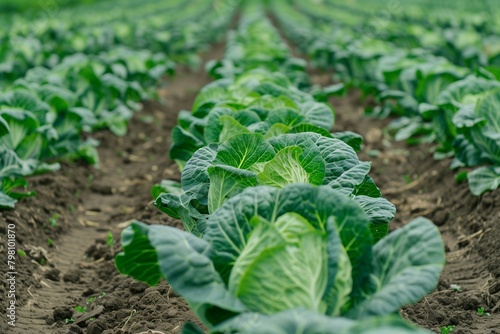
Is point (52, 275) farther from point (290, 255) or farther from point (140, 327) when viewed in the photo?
Answer: point (290, 255)

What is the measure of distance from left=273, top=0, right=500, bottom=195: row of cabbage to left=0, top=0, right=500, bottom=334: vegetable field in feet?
0.08

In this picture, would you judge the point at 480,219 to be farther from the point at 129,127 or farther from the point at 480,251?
the point at 129,127

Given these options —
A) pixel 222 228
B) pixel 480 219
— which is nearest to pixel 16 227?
pixel 222 228

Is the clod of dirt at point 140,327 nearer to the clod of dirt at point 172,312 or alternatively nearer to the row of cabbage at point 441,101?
the clod of dirt at point 172,312

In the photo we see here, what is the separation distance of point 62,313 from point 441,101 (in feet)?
13.7

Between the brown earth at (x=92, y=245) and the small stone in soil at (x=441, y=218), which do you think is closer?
the brown earth at (x=92, y=245)

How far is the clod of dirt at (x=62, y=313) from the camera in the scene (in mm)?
4723

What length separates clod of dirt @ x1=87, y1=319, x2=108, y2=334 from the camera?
4.34 metres

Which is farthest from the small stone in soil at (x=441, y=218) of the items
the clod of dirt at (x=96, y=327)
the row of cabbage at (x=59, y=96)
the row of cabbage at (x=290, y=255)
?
the row of cabbage at (x=59, y=96)

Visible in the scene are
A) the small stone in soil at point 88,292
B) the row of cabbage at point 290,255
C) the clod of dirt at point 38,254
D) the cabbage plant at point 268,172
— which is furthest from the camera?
the clod of dirt at point 38,254

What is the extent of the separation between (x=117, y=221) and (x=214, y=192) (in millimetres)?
3017

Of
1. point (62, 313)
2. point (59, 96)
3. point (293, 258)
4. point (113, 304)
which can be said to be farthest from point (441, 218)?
point (59, 96)

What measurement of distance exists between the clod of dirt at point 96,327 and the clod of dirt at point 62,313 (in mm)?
414

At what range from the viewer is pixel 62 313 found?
15.6 ft
